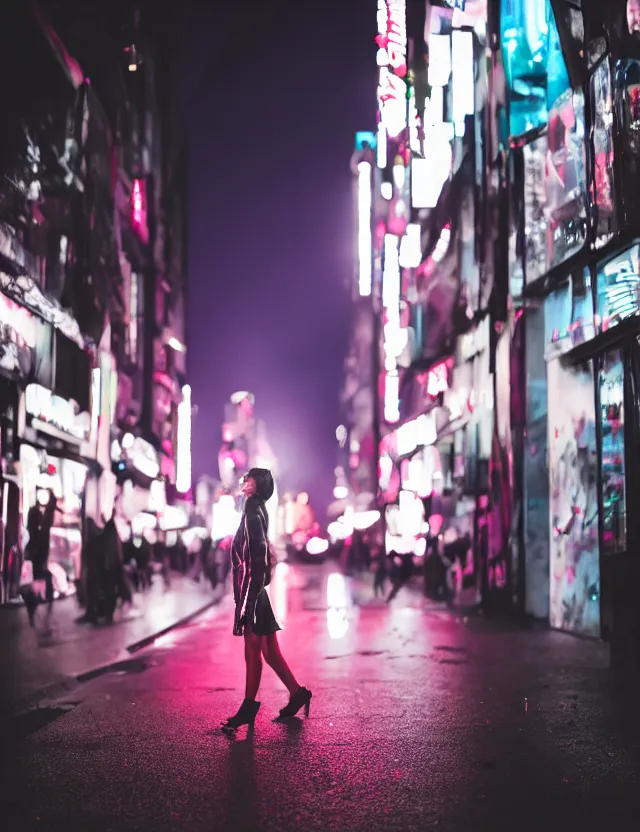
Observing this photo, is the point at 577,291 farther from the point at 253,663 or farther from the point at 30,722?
the point at 30,722

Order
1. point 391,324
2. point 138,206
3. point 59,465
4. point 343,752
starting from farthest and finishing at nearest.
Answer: point 138,206, point 391,324, point 59,465, point 343,752

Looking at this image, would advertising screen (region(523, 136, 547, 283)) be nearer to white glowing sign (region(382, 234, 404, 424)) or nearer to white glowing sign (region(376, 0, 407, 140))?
white glowing sign (region(376, 0, 407, 140))

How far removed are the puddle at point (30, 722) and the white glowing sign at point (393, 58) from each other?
3397 centimetres

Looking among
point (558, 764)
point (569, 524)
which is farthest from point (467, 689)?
point (569, 524)

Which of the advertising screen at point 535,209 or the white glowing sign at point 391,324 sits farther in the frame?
the white glowing sign at point 391,324

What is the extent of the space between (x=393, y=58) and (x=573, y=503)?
87.9 feet

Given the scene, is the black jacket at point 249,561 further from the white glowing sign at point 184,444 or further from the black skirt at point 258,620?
the white glowing sign at point 184,444

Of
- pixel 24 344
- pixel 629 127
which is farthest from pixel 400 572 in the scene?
pixel 629 127

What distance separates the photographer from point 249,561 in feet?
27.9

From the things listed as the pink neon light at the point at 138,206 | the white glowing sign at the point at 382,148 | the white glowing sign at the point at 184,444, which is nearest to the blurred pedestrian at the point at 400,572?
→ the pink neon light at the point at 138,206

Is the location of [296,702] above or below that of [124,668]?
above

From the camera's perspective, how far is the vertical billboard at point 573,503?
1739 centimetres

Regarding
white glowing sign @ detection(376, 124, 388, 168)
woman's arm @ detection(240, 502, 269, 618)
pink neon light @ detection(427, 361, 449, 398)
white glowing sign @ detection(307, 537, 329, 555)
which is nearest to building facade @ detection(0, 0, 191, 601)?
pink neon light @ detection(427, 361, 449, 398)

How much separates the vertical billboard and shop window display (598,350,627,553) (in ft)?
2.73
